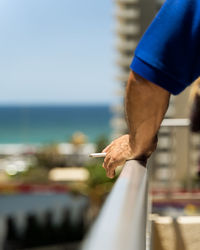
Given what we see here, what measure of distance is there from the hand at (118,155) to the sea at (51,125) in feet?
267

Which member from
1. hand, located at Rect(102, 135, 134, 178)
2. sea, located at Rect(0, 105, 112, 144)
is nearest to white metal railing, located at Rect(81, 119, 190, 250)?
hand, located at Rect(102, 135, 134, 178)

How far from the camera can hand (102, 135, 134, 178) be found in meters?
1.06

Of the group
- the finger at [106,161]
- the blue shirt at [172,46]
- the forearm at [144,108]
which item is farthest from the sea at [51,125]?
the blue shirt at [172,46]

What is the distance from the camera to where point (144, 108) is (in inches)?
36.0

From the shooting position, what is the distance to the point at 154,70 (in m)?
0.84

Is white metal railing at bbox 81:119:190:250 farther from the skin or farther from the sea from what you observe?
the sea

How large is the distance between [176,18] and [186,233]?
671mm

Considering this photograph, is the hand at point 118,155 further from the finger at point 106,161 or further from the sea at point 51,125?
the sea at point 51,125

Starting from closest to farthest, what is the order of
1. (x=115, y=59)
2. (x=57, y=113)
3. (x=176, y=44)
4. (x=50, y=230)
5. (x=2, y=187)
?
(x=176, y=44), (x=50, y=230), (x=2, y=187), (x=115, y=59), (x=57, y=113)

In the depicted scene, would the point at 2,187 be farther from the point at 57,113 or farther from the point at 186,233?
the point at 57,113

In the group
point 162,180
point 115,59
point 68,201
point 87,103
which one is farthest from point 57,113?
point 68,201

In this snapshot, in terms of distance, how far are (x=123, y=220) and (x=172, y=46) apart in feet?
0.97

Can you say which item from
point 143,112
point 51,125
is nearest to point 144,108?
point 143,112

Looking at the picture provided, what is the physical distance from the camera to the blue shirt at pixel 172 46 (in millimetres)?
Answer: 816
